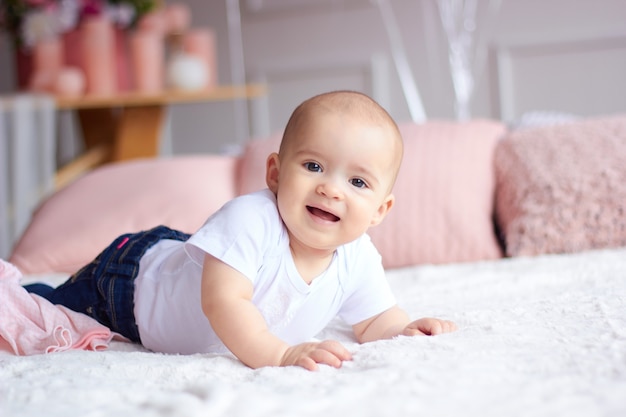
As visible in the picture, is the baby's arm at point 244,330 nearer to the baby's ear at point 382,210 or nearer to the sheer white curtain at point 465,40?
the baby's ear at point 382,210

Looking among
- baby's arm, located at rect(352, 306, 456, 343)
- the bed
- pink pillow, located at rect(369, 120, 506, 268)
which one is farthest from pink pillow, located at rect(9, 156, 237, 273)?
baby's arm, located at rect(352, 306, 456, 343)

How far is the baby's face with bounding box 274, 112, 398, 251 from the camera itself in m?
0.92

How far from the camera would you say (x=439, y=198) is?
175 centimetres

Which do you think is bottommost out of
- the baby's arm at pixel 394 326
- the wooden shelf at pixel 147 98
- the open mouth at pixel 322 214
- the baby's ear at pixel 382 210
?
the baby's arm at pixel 394 326

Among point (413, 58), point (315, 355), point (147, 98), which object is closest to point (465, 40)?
point (413, 58)

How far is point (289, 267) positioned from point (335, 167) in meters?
0.15

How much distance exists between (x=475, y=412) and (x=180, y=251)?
566mm

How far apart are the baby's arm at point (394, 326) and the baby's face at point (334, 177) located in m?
0.14

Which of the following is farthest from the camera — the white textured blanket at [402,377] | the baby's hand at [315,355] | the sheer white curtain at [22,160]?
the sheer white curtain at [22,160]

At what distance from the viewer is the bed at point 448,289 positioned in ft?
2.32

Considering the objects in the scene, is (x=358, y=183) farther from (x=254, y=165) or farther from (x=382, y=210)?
(x=254, y=165)

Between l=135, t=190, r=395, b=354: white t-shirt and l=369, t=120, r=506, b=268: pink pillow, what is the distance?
62cm

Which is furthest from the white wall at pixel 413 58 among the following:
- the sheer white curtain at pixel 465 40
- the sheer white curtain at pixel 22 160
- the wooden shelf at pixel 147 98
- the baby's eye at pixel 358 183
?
the baby's eye at pixel 358 183

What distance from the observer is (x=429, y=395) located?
70 centimetres
